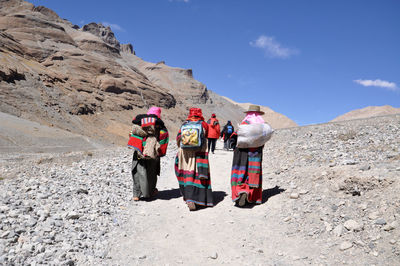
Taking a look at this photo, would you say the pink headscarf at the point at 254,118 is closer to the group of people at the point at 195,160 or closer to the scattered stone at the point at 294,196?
the group of people at the point at 195,160

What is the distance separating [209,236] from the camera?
423 centimetres

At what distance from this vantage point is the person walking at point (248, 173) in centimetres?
530

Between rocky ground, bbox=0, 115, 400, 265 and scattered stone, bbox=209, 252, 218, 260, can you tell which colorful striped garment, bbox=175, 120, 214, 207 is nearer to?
A: rocky ground, bbox=0, 115, 400, 265

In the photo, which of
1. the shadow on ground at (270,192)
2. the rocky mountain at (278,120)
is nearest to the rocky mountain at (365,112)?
the rocky mountain at (278,120)

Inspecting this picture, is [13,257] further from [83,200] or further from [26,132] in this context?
[26,132]

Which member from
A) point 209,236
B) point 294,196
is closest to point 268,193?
point 294,196

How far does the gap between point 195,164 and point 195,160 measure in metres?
0.08

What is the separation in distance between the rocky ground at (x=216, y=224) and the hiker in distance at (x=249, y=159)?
10.5 inches

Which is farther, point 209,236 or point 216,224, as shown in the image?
point 216,224

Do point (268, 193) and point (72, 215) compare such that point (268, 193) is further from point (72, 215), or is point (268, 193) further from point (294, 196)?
point (72, 215)

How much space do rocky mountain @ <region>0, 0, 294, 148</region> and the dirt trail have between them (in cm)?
2555

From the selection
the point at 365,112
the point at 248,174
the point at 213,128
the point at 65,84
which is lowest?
the point at 248,174

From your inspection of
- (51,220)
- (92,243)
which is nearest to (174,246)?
(92,243)

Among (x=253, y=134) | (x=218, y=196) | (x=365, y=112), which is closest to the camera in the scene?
(x=253, y=134)
